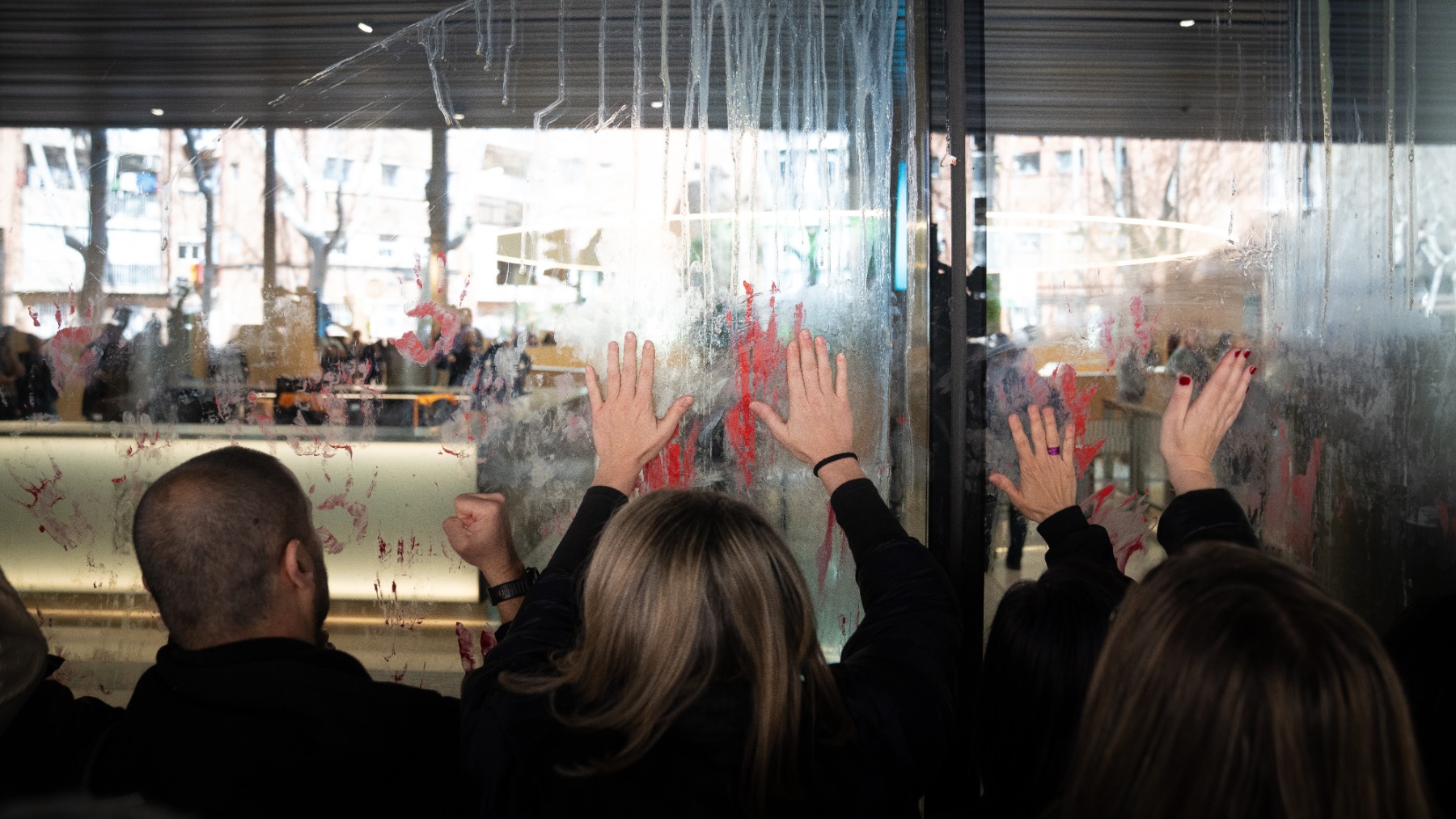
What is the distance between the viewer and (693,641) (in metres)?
0.93

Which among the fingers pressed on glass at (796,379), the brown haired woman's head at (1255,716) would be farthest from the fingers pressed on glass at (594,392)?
the brown haired woman's head at (1255,716)

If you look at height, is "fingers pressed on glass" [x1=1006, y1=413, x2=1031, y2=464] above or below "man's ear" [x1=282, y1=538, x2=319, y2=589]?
above

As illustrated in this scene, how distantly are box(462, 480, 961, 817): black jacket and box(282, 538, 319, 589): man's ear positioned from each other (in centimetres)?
22

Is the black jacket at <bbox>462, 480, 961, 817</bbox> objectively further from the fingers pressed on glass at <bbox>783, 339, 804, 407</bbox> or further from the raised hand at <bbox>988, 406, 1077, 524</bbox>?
the raised hand at <bbox>988, 406, 1077, 524</bbox>

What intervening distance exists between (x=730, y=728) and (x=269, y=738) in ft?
1.48

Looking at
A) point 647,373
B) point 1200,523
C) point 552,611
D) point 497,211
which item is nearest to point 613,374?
point 647,373

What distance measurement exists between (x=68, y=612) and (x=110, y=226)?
0.76 meters

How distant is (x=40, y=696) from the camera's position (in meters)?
1.24

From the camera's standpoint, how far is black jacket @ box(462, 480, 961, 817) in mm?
879

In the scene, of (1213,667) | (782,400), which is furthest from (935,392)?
(1213,667)

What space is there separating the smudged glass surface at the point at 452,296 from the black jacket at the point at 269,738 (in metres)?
0.89

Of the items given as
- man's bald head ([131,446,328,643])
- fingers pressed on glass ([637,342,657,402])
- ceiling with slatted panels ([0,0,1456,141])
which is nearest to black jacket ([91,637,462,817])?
man's bald head ([131,446,328,643])

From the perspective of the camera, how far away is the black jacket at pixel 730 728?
2.89ft

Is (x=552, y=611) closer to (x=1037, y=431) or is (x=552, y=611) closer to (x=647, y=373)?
(x=647, y=373)
